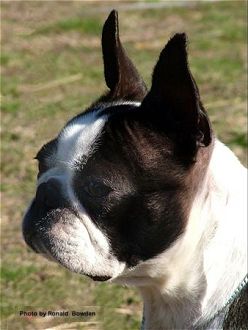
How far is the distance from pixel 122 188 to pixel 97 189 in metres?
0.09

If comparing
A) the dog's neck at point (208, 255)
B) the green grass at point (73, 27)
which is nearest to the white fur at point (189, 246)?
the dog's neck at point (208, 255)

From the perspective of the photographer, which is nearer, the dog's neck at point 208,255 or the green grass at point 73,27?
the dog's neck at point 208,255

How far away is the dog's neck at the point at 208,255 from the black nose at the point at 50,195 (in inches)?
15.5

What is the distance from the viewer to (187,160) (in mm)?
3256

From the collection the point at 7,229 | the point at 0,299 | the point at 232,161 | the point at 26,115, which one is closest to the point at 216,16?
the point at 26,115

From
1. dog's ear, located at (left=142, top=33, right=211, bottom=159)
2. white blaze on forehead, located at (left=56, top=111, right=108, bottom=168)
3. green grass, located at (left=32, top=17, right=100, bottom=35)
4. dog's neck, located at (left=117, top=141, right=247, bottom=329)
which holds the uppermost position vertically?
dog's ear, located at (left=142, top=33, right=211, bottom=159)

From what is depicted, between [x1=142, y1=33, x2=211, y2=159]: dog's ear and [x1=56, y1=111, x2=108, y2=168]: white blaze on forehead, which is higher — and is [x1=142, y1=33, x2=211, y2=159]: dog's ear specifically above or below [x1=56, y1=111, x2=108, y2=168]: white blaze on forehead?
above

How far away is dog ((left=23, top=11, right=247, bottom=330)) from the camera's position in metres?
3.22

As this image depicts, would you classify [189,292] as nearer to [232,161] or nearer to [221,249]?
[221,249]

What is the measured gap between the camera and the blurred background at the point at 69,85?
194 inches

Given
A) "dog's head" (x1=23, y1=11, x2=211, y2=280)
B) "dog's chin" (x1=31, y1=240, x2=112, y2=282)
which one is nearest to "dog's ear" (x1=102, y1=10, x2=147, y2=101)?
"dog's head" (x1=23, y1=11, x2=211, y2=280)

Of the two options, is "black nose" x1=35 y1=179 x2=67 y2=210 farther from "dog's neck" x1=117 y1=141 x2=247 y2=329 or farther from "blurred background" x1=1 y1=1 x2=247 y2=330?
"blurred background" x1=1 y1=1 x2=247 y2=330

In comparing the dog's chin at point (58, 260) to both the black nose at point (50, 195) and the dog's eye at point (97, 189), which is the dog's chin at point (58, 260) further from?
the dog's eye at point (97, 189)

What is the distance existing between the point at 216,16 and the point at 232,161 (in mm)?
6478
